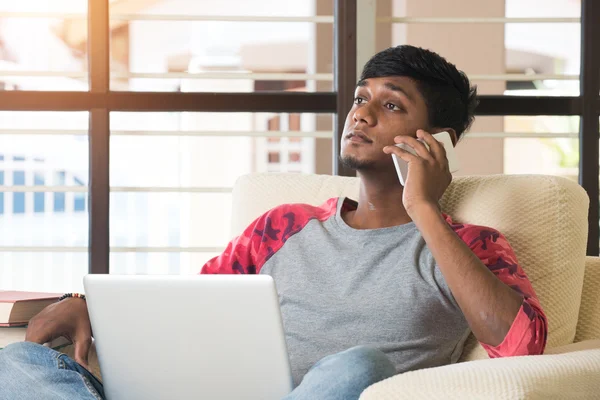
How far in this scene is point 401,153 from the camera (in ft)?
6.08

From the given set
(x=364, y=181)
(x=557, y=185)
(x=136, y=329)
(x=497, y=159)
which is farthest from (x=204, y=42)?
(x=136, y=329)

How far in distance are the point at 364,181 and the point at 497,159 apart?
2488mm

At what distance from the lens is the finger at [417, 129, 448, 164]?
186 cm

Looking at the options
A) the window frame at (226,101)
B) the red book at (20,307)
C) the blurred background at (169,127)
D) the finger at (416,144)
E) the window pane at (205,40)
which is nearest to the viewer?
the red book at (20,307)

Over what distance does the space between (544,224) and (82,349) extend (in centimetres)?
103

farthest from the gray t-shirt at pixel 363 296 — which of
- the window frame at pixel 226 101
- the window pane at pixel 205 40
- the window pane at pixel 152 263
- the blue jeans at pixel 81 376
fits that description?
the window pane at pixel 205 40

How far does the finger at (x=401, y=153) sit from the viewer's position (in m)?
1.84

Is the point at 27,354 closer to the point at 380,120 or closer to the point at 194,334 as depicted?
the point at 194,334

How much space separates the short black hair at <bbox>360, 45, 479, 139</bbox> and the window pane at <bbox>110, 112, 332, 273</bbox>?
0.92 m

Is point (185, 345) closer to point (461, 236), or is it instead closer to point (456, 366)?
point (456, 366)

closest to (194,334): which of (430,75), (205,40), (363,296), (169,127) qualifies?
(363,296)

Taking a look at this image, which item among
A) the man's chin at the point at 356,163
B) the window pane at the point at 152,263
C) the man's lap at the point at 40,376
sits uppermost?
the man's chin at the point at 356,163

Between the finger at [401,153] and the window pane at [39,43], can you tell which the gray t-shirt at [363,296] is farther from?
the window pane at [39,43]

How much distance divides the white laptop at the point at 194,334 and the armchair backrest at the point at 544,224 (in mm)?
778
